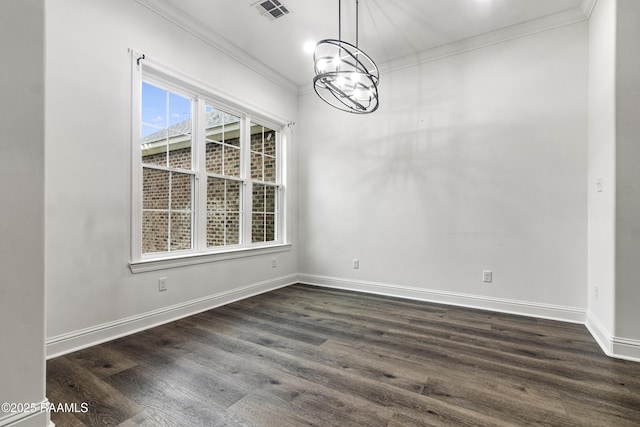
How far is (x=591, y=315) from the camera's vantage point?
2.89 meters

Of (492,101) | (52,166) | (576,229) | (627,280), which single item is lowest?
(627,280)

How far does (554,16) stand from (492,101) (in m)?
0.95

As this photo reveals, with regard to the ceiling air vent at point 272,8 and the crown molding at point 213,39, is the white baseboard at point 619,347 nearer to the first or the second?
the ceiling air vent at point 272,8

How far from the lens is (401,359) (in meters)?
2.28

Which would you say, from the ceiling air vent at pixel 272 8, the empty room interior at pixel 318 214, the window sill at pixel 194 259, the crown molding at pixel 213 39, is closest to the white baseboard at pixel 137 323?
the empty room interior at pixel 318 214

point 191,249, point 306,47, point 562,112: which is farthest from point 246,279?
point 562,112

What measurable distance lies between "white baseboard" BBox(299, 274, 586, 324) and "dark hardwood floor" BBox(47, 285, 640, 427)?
16 cm

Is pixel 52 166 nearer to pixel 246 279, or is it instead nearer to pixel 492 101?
pixel 246 279
